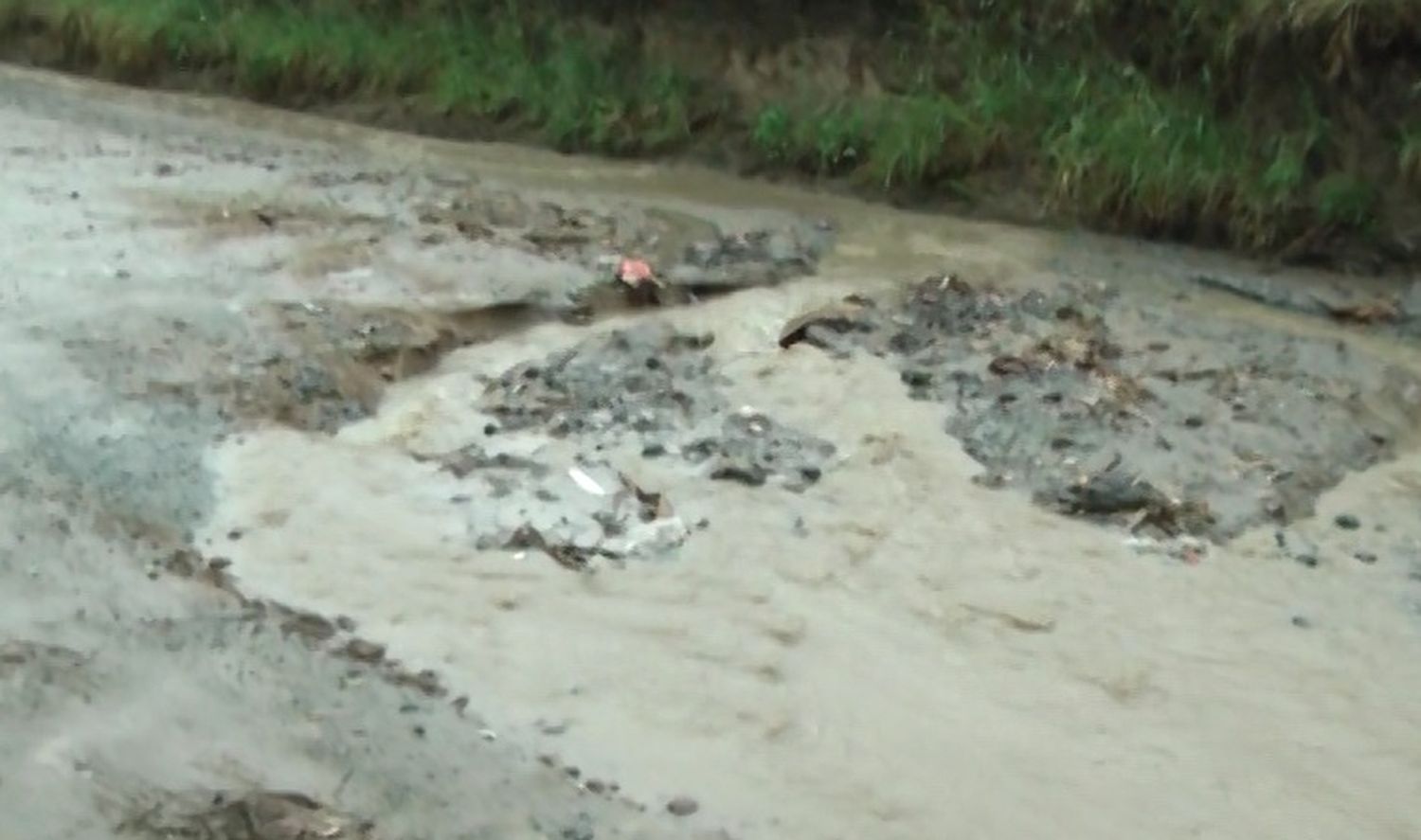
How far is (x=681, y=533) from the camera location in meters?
4.24

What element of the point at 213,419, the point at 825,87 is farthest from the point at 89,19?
the point at 213,419

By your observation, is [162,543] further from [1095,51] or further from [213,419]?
[1095,51]

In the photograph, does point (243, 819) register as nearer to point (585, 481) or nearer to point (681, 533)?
point (681, 533)

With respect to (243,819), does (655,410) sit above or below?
below

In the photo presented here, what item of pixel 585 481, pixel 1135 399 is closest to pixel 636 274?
pixel 585 481

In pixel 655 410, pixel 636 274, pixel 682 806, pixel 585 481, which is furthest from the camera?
pixel 636 274

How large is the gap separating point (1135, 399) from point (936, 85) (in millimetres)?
3472

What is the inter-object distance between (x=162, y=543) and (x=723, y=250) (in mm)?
3165

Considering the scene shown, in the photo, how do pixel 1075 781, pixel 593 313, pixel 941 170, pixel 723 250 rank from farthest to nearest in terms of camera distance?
1. pixel 941 170
2. pixel 723 250
3. pixel 593 313
4. pixel 1075 781

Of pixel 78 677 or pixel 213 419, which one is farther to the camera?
pixel 213 419

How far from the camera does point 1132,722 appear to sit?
3492 mm

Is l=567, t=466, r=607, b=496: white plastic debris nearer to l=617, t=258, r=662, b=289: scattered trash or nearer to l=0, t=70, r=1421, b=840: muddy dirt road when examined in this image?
l=0, t=70, r=1421, b=840: muddy dirt road

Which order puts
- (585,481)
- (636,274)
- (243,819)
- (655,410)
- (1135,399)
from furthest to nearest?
(636,274) → (1135,399) → (655,410) → (585,481) → (243,819)

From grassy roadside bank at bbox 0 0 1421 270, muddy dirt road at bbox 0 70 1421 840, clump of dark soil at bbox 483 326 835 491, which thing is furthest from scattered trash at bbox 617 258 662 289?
grassy roadside bank at bbox 0 0 1421 270
